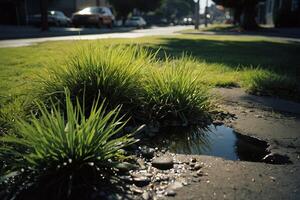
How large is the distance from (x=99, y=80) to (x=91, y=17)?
25.4 m

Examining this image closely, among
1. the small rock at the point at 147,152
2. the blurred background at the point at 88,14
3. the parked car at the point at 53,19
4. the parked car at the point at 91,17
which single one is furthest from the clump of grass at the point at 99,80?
the parked car at the point at 53,19

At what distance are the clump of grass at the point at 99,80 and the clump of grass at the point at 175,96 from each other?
0.20 metres

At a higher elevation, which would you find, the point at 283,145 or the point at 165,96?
the point at 165,96

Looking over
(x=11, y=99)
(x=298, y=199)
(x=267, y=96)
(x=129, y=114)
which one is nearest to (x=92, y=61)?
(x=129, y=114)

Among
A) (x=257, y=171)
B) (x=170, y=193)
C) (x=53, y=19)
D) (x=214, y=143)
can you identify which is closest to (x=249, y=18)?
(x=53, y=19)

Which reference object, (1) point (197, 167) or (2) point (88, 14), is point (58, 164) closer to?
(1) point (197, 167)

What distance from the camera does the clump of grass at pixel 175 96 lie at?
13.4ft

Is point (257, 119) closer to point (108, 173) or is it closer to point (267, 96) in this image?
point (267, 96)

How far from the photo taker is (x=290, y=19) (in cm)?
3409

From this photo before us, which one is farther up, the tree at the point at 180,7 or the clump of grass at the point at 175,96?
the tree at the point at 180,7

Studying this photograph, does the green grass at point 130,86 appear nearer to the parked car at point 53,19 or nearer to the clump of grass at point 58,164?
the clump of grass at point 58,164

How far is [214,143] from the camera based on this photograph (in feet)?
12.1

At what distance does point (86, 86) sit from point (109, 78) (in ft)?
0.84

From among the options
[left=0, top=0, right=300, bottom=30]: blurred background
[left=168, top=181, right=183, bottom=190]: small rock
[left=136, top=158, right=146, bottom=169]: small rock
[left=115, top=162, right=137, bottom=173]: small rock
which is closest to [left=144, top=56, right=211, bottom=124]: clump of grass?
[left=136, top=158, right=146, bottom=169]: small rock
